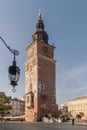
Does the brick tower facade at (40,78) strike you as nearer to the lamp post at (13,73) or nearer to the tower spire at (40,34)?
the tower spire at (40,34)

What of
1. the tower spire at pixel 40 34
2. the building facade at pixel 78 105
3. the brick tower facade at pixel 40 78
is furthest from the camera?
the building facade at pixel 78 105

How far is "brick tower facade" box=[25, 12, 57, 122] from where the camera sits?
248 feet

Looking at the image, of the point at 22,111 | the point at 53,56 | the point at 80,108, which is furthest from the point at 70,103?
the point at 53,56

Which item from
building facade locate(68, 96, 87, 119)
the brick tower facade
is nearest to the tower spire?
the brick tower facade

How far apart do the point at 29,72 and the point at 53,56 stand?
974 centimetres

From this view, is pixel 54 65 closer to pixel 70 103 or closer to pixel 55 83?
pixel 55 83

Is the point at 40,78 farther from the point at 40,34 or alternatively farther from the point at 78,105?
the point at 78,105

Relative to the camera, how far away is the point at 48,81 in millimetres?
79438

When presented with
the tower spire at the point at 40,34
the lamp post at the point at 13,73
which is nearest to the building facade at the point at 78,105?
the tower spire at the point at 40,34

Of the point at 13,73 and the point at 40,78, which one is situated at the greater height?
the point at 40,78

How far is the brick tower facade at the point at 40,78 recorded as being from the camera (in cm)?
7556

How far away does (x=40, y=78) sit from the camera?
255 ft

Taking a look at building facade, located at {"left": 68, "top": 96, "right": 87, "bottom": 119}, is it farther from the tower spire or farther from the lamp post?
the lamp post

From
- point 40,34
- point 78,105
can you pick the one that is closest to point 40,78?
point 40,34
